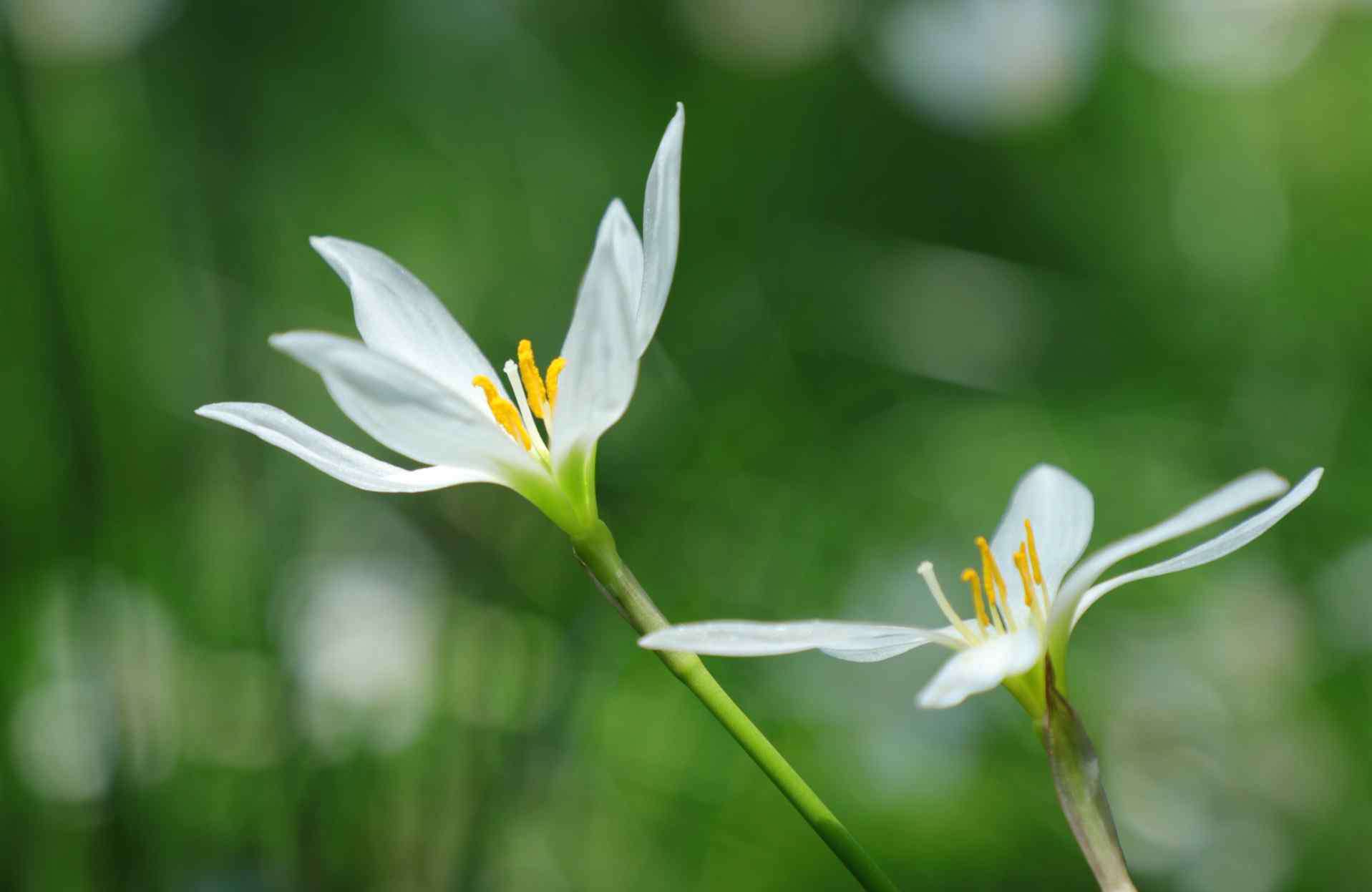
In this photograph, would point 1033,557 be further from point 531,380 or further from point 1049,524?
point 531,380

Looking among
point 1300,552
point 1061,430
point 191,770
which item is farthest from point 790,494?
point 191,770

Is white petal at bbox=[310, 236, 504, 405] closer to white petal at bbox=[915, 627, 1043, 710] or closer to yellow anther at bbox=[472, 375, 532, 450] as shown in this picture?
yellow anther at bbox=[472, 375, 532, 450]

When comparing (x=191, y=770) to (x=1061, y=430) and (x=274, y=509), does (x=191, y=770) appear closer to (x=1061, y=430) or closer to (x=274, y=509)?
(x=274, y=509)

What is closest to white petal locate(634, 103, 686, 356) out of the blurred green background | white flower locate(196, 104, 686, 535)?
white flower locate(196, 104, 686, 535)

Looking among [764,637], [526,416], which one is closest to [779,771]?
[764,637]

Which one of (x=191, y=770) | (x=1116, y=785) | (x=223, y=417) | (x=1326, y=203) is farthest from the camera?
(x=1326, y=203)

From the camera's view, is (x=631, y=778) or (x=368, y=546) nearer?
(x=631, y=778)

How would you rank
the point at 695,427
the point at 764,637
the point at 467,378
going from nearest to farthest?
1. the point at 764,637
2. the point at 467,378
3. the point at 695,427
